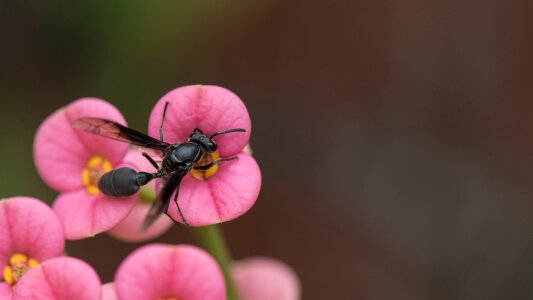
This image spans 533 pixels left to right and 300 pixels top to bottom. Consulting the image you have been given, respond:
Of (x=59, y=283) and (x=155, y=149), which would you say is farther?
(x=155, y=149)

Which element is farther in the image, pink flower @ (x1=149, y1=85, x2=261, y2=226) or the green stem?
the green stem

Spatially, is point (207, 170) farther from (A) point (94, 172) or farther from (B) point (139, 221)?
(B) point (139, 221)

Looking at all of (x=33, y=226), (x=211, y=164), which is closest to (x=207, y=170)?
(x=211, y=164)

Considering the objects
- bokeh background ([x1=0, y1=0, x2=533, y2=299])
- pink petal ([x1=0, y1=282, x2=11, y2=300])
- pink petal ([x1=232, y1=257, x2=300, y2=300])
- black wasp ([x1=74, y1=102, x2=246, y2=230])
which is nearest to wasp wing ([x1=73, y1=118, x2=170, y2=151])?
black wasp ([x1=74, y1=102, x2=246, y2=230])

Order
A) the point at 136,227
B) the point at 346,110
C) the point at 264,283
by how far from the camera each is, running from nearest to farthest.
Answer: the point at 136,227
the point at 264,283
the point at 346,110

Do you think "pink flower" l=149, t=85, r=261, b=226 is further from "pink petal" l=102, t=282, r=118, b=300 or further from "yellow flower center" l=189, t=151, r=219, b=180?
"pink petal" l=102, t=282, r=118, b=300

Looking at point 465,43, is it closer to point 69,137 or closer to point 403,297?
point 403,297

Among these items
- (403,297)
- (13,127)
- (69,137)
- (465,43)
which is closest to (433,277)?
(403,297)
